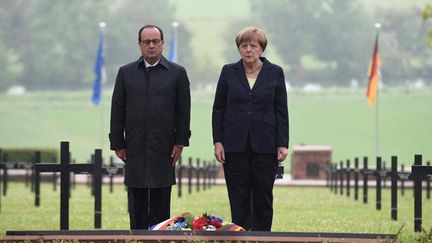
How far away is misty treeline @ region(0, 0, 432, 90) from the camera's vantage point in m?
116

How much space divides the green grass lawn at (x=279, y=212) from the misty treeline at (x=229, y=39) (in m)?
80.0

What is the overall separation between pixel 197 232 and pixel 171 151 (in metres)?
2.07

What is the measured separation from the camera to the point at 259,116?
39.5 ft

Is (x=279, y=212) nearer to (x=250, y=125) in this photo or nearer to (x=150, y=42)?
(x=250, y=125)

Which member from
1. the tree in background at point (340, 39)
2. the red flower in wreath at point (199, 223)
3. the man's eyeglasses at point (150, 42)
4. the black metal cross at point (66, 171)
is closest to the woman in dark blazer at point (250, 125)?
the man's eyeglasses at point (150, 42)

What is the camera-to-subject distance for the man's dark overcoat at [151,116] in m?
A: 12.1

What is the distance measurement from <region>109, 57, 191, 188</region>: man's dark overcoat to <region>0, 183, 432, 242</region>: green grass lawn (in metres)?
3.68

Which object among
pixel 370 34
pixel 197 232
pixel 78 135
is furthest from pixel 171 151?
pixel 370 34

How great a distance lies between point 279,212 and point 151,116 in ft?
40.8

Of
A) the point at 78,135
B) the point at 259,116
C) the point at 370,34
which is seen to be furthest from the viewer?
the point at 370,34

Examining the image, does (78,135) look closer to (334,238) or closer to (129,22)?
(129,22)

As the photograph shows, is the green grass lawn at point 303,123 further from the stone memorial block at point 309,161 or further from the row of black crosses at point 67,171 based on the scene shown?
the row of black crosses at point 67,171

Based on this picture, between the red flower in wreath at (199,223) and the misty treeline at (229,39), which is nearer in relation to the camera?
the red flower in wreath at (199,223)

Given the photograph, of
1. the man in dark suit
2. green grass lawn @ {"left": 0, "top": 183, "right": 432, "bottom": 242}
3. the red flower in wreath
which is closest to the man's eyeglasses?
the man in dark suit
